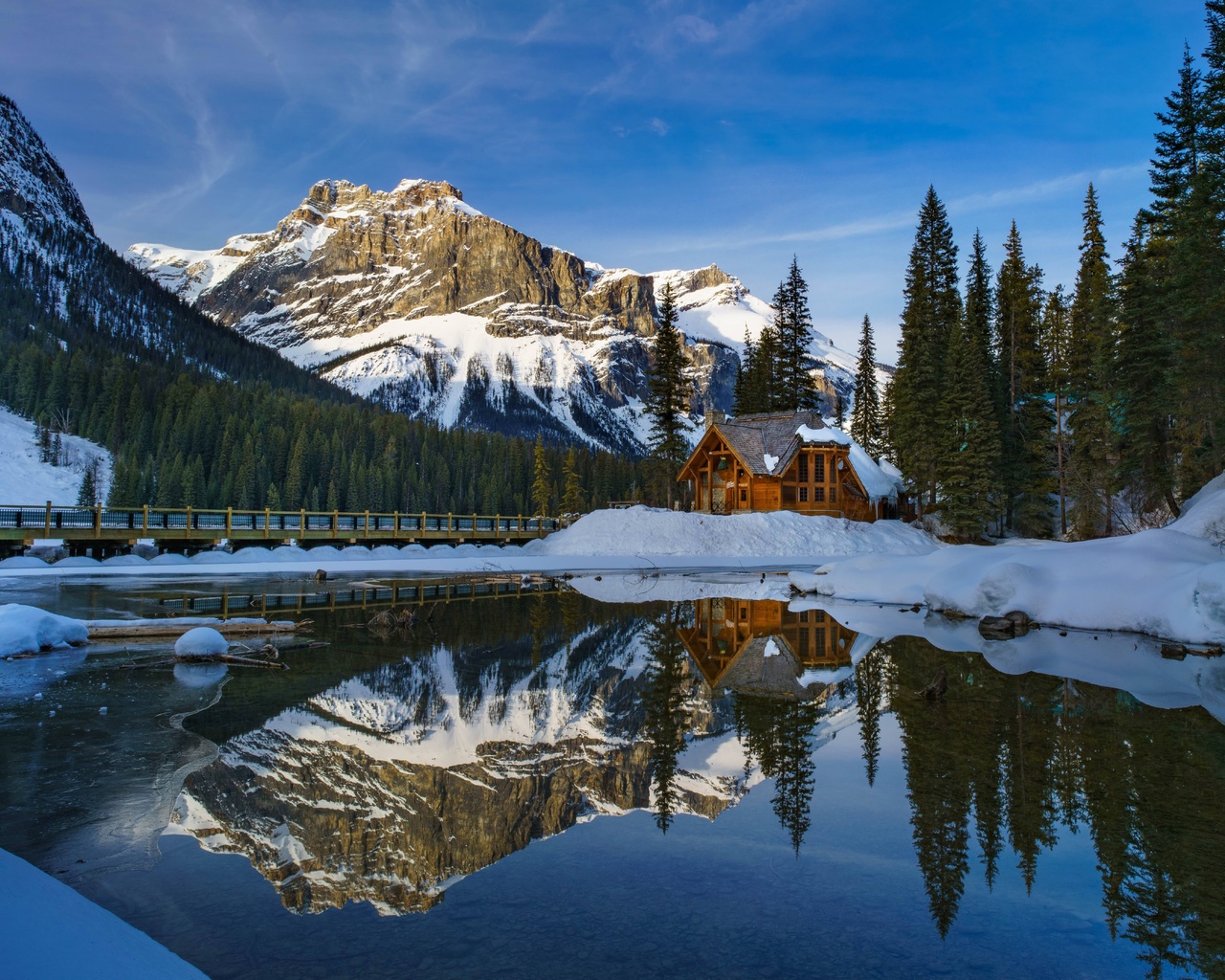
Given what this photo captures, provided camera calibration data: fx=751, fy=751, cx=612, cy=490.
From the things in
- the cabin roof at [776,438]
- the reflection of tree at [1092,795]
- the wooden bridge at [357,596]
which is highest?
the cabin roof at [776,438]

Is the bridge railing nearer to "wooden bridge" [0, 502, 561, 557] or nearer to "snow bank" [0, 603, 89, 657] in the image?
A: "wooden bridge" [0, 502, 561, 557]

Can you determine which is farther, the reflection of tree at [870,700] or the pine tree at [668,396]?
the pine tree at [668,396]

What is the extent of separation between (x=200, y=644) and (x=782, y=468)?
37.8 m

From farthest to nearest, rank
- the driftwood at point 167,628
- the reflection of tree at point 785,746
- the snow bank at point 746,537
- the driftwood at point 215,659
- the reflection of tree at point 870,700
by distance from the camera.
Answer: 1. the snow bank at point 746,537
2. the driftwood at point 167,628
3. the driftwood at point 215,659
4. the reflection of tree at point 870,700
5. the reflection of tree at point 785,746

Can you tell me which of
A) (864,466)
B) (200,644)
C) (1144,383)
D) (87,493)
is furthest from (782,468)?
(87,493)

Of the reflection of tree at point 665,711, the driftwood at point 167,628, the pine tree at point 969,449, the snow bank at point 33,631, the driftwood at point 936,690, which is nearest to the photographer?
the reflection of tree at point 665,711

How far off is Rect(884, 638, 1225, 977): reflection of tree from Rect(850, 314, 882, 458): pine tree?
63.6 metres

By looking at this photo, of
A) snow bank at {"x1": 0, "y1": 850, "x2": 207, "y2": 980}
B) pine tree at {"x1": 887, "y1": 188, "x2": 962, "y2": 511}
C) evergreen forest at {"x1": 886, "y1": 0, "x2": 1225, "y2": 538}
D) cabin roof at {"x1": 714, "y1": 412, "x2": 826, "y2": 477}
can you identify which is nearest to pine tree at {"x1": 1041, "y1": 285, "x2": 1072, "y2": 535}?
evergreen forest at {"x1": 886, "y1": 0, "x2": 1225, "y2": 538}

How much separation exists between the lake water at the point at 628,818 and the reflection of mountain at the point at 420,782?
0.04 m

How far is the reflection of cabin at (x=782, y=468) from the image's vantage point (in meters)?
46.9

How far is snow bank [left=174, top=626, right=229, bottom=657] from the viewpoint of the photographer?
42.4ft

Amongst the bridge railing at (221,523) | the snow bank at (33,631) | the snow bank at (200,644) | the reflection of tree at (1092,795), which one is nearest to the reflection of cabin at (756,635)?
the reflection of tree at (1092,795)

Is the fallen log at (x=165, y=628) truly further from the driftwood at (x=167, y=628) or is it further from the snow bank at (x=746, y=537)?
the snow bank at (x=746, y=537)

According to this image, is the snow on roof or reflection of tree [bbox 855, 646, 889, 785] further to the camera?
the snow on roof
